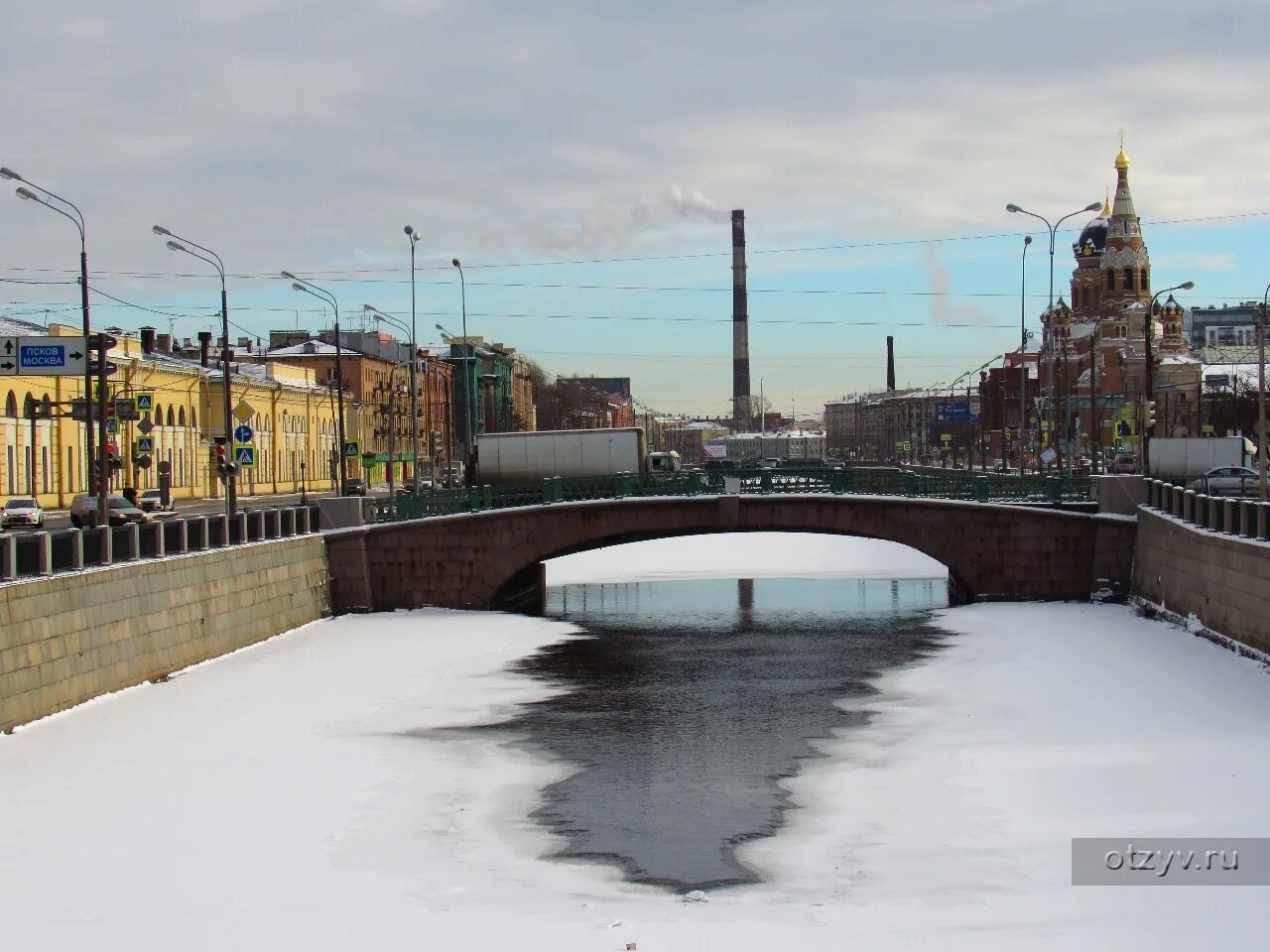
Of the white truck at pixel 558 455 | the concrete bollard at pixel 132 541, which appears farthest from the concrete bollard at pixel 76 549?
the white truck at pixel 558 455

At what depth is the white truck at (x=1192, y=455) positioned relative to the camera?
81.1 m

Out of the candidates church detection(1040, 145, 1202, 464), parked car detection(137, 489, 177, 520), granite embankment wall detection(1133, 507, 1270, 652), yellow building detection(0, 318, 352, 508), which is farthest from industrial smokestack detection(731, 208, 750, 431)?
granite embankment wall detection(1133, 507, 1270, 652)

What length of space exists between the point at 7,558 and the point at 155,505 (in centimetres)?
4676

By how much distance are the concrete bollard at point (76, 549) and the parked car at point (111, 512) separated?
17.6 meters

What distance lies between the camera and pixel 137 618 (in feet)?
128

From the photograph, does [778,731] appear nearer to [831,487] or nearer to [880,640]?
[880,640]

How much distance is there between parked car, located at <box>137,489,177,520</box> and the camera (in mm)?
67256

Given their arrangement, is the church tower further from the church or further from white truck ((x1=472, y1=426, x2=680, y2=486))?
white truck ((x1=472, y1=426, x2=680, y2=486))

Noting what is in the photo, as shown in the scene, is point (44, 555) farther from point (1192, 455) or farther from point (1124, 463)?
point (1124, 463)

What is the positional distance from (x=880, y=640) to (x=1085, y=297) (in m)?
146

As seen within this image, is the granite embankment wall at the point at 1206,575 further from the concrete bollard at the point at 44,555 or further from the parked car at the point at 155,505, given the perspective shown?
the parked car at the point at 155,505

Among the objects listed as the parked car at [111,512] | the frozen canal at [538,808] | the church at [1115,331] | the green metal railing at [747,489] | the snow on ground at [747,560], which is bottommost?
the snow on ground at [747,560]

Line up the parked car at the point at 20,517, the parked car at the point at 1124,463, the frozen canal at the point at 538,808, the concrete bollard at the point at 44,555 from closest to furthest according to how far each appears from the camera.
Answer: the frozen canal at the point at 538,808
the concrete bollard at the point at 44,555
the parked car at the point at 20,517
the parked car at the point at 1124,463

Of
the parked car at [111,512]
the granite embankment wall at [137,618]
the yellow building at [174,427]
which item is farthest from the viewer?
the yellow building at [174,427]
